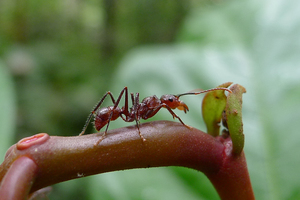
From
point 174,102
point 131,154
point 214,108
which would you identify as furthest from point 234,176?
point 174,102

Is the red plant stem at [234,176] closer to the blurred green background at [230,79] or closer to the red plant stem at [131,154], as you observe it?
the red plant stem at [131,154]

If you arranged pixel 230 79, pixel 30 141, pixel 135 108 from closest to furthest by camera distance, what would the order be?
1. pixel 30 141
2. pixel 135 108
3. pixel 230 79

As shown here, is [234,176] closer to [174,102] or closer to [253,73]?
[174,102]

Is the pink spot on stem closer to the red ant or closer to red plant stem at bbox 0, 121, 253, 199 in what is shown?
red plant stem at bbox 0, 121, 253, 199

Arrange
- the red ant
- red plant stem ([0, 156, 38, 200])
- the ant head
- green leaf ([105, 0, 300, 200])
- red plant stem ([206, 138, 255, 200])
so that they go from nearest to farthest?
1. red plant stem ([0, 156, 38, 200])
2. red plant stem ([206, 138, 255, 200])
3. the red ant
4. the ant head
5. green leaf ([105, 0, 300, 200])

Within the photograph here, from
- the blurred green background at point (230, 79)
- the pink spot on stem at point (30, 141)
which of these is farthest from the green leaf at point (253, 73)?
the pink spot on stem at point (30, 141)

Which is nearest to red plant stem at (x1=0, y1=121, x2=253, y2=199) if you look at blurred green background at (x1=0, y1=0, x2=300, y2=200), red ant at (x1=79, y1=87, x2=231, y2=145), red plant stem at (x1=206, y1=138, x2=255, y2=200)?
red plant stem at (x1=206, y1=138, x2=255, y2=200)
